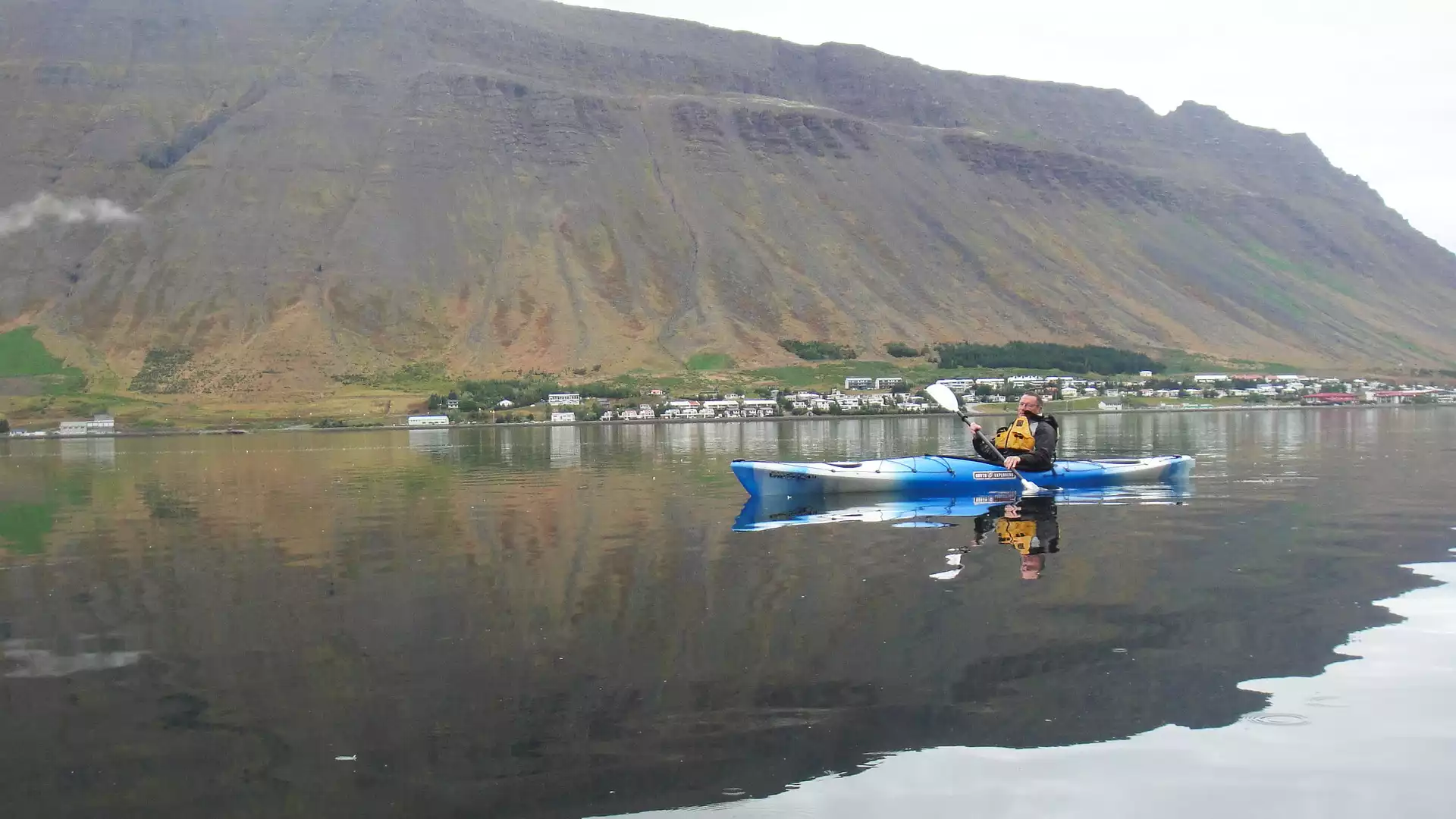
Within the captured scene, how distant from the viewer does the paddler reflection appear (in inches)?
867

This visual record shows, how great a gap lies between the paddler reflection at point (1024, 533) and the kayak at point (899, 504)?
0.49 metres

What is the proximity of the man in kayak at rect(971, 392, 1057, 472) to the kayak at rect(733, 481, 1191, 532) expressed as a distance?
40.0 inches

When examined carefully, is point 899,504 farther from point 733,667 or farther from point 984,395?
point 984,395

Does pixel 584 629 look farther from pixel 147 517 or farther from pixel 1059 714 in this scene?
pixel 147 517

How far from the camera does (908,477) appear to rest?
113 feet

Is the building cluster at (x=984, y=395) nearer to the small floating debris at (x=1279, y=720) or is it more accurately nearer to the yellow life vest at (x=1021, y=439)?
the yellow life vest at (x=1021, y=439)

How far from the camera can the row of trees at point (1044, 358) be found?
594ft

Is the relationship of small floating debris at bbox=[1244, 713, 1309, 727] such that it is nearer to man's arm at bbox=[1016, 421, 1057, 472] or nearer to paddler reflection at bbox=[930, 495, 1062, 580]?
paddler reflection at bbox=[930, 495, 1062, 580]

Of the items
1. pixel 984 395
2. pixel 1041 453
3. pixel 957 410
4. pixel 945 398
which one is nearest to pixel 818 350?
pixel 984 395

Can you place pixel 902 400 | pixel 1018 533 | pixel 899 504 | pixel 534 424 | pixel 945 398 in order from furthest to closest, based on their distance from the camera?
pixel 902 400 → pixel 534 424 → pixel 945 398 → pixel 899 504 → pixel 1018 533

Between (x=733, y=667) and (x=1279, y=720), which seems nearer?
(x=1279, y=720)

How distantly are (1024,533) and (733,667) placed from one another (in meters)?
13.3

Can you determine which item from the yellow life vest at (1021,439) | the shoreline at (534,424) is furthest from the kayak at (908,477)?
the shoreline at (534,424)

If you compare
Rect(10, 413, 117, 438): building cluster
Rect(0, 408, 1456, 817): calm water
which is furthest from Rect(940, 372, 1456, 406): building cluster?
Rect(0, 408, 1456, 817): calm water
